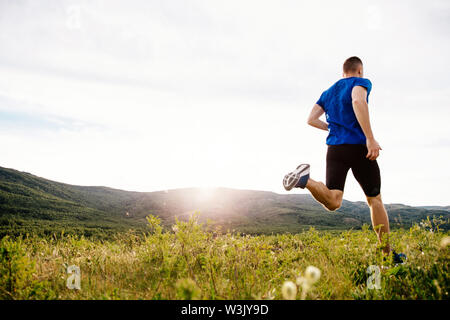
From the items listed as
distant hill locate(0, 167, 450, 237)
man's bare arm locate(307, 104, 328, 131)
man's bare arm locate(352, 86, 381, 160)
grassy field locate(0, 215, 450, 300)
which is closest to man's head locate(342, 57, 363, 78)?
man's bare arm locate(352, 86, 381, 160)

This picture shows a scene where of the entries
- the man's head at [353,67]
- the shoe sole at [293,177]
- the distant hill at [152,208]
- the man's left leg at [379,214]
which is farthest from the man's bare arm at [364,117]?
the distant hill at [152,208]

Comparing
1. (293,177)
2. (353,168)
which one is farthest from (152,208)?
(353,168)

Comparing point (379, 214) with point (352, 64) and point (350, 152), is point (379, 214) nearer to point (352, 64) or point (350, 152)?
point (350, 152)

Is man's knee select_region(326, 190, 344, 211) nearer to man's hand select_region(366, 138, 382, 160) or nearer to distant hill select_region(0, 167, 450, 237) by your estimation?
man's hand select_region(366, 138, 382, 160)

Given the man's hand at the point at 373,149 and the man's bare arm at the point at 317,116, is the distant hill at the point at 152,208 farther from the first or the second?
the man's hand at the point at 373,149

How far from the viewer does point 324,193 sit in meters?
3.13

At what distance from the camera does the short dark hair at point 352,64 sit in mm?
3564

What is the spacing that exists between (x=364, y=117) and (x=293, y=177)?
1.17 meters

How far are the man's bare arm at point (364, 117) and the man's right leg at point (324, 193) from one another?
2.03 feet

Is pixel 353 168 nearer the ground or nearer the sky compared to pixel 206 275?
→ nearer the sky

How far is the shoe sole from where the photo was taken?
3061 mm

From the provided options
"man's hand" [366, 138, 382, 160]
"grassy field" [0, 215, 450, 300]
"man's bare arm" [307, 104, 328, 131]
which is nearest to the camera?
"grassy field" [0, 215, 450, 300]
